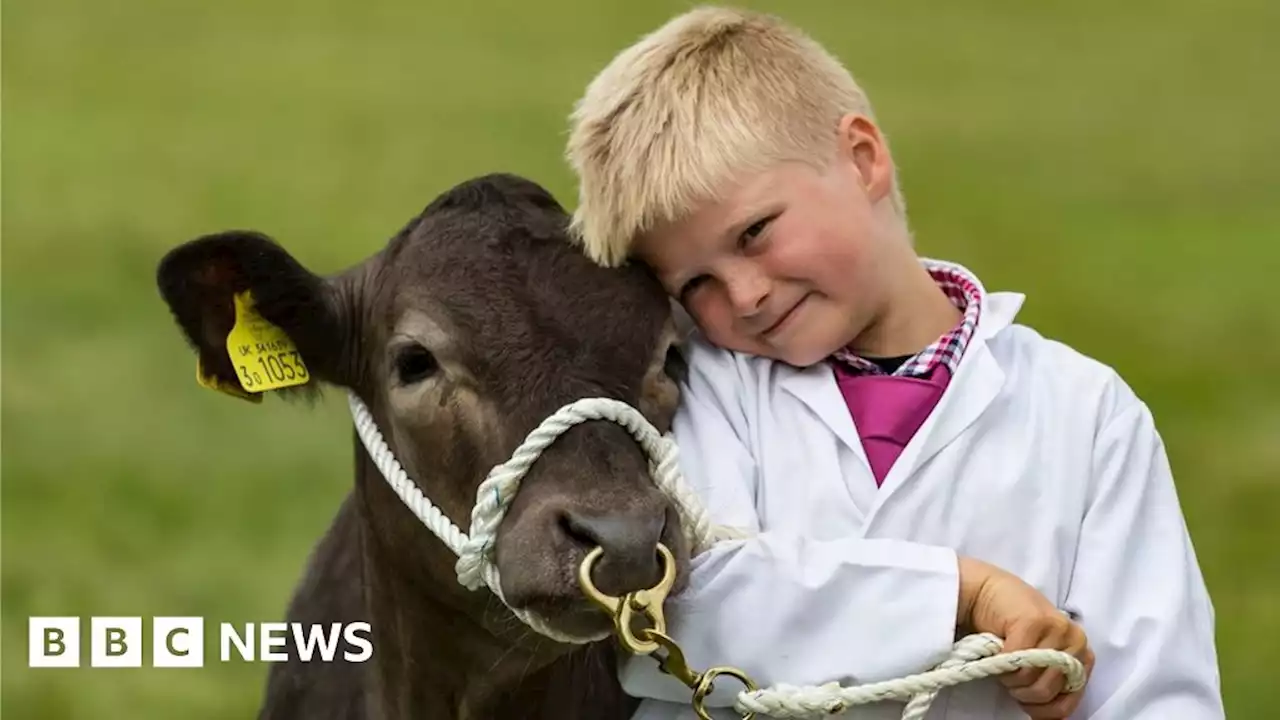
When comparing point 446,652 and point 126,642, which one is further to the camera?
point 126,642

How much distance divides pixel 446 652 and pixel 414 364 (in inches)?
18.8

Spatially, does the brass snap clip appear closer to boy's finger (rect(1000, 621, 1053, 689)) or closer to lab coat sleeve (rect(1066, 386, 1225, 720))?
boy's finger (rect(1000, 621, 1053, 689))

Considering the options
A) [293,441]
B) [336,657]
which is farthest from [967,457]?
[293,441]

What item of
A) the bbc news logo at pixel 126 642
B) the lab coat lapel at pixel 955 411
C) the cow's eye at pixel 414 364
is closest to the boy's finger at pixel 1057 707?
the lab coat lapel at pixel 955 411

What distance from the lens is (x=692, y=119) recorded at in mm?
2402

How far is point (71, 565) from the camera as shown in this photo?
5.87m

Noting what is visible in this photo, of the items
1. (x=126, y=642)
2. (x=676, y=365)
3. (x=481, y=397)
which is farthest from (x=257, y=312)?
(x=126, y=642)

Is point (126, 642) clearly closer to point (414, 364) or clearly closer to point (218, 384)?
point (218, 384)

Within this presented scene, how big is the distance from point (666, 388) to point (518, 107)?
9080 mm

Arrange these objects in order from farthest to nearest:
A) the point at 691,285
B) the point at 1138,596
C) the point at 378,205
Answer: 1. the point at 378,205
2. the point at 691,285
3. the point at 1138,596

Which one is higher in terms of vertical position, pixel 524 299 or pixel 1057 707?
pixel 524 299

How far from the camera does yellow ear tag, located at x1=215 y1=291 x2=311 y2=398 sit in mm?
2643

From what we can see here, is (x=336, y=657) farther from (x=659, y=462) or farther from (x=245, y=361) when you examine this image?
(x=659, y=462)

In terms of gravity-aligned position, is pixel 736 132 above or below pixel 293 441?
above
